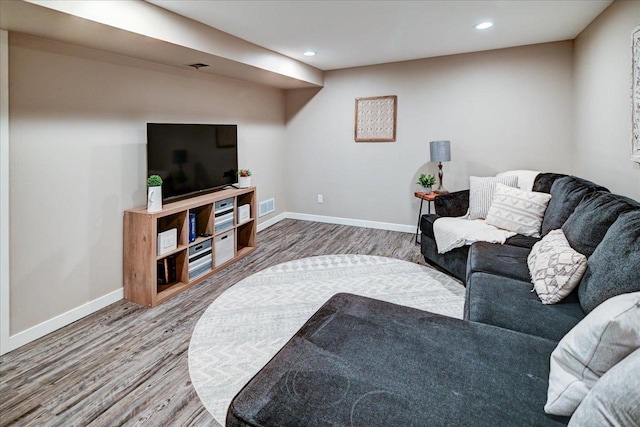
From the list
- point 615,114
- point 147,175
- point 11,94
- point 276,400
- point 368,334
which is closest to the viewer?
point 276,400

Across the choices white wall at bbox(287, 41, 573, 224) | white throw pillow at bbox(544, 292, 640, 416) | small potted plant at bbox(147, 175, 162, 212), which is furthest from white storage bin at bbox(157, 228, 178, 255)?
white wall at bbox(287, 41, 573, 224)

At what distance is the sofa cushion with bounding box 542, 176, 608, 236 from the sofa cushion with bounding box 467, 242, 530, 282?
0.32 meters

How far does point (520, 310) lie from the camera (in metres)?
1.87

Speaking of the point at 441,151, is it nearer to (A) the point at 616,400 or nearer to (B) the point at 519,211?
(B) the point at 519,211

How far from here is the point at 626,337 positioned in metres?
1.00

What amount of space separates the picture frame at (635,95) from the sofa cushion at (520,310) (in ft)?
3.98

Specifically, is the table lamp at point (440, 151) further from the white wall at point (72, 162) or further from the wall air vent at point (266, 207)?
the white wall at point (72, 162)

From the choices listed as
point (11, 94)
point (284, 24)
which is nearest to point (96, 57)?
point (11, 94)

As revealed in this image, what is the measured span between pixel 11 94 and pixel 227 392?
2.28 meters

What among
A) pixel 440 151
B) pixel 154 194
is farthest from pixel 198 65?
pixel 440 151

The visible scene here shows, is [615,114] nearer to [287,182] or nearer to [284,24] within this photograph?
[284,24]

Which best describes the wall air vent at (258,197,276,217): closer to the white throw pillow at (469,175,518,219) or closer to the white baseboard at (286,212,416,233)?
the white baseboard at (286,212,416,233)

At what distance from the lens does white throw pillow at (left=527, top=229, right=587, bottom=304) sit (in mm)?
1916

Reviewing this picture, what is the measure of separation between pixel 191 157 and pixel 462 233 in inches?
105
